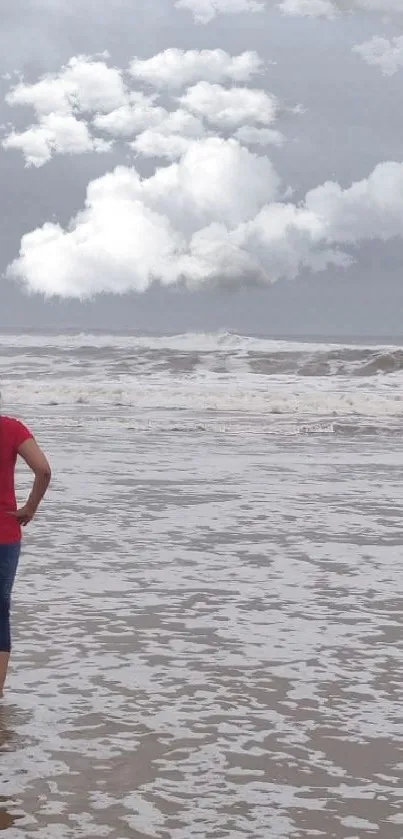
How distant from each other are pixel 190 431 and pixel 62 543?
10826 mm

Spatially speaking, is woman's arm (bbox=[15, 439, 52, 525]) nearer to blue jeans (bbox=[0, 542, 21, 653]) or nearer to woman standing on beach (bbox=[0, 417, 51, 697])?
woman standing on beach (bbox=[0, 417, 51, 697])

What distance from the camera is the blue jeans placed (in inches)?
212

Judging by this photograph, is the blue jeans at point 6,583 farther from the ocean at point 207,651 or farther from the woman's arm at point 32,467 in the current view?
the ocean at point 207,651

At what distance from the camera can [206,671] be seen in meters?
5.86

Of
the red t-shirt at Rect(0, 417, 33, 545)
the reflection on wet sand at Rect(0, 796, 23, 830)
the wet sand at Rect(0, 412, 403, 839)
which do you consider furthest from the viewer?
the red t-shirt at Rect(0, 417, 33, 545)

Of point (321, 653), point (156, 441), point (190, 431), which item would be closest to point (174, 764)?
point (321, 653)

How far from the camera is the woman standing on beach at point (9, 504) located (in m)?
5.32

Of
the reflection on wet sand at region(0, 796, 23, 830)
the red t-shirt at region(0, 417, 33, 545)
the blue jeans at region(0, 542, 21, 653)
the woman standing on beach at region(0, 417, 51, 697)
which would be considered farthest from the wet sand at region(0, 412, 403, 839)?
the red t-shirt at region(0, 417, 33, 545)

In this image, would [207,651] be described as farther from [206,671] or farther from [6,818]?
[6,818]

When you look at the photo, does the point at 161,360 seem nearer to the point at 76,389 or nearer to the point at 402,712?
the point at 76,389

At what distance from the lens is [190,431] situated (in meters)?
20.1

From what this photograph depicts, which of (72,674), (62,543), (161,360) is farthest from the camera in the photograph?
(161,360)

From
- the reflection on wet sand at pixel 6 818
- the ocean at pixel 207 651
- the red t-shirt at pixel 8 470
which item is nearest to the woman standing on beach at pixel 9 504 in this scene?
the red t-shirt at pixel 8 470

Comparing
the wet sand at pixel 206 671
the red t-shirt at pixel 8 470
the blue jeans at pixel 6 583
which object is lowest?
the wet sand at pixel 206 671
